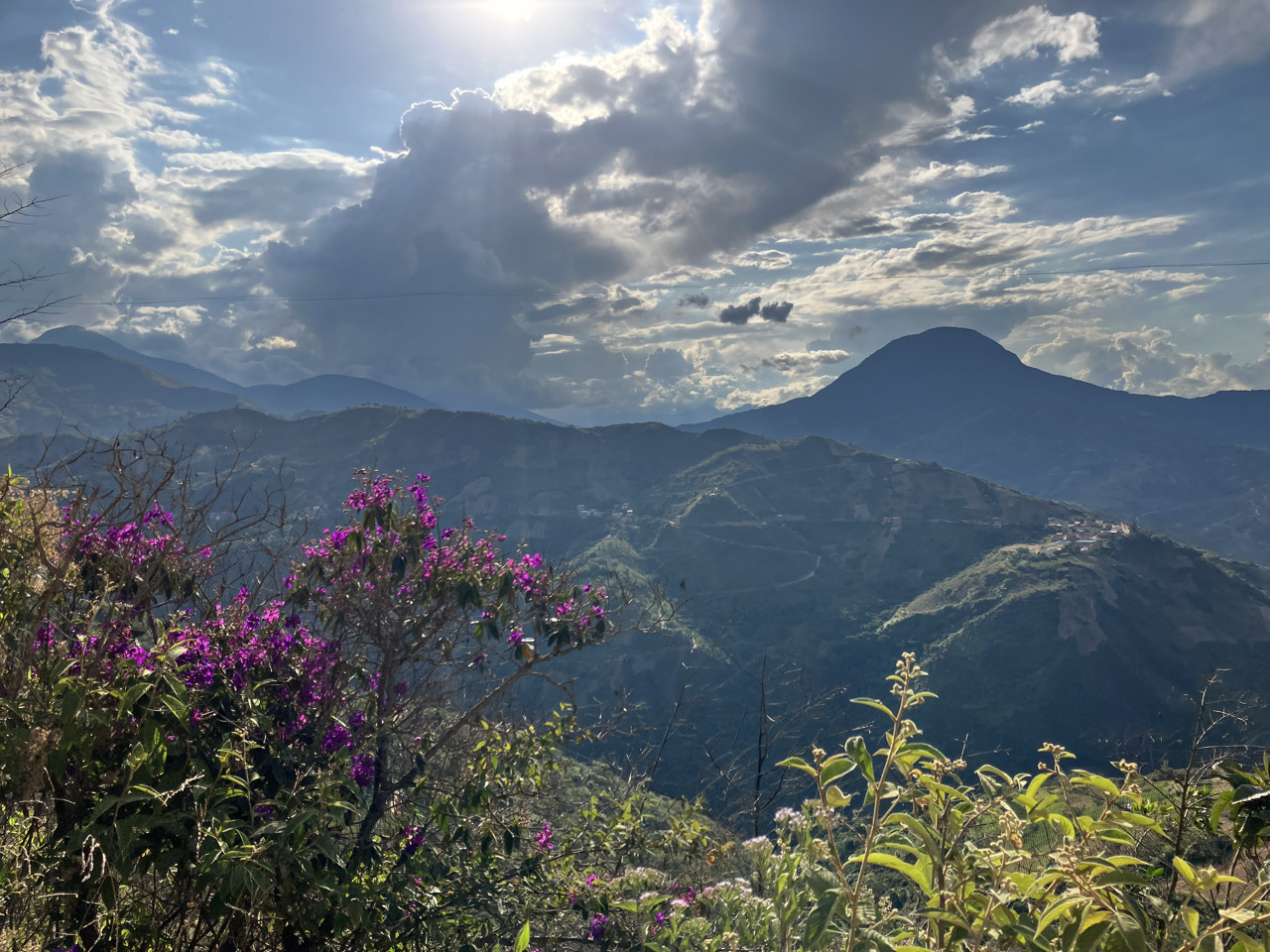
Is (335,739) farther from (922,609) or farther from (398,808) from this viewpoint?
(922,609)

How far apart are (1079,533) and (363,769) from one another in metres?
171

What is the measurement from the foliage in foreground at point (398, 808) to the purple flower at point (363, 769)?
22mm

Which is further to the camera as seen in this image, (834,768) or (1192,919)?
(834,768)

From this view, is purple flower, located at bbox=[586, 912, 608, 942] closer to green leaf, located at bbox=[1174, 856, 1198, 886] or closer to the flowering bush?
the flowering bush

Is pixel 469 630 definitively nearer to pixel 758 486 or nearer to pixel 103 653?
pixel 103 653

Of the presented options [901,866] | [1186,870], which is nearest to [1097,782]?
[1186,870]

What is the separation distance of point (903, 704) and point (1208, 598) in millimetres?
160332

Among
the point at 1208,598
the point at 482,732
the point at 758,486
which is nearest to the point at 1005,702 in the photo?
the point at 1208,598

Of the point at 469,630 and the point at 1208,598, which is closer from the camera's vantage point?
the point at 469,630

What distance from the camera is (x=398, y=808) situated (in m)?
5.08

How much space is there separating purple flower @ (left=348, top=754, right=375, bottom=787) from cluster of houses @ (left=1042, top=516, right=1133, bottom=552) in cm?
15186

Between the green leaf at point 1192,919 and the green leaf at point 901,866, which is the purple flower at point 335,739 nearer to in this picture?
the green leaf at point 901,866

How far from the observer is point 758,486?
7466 inches

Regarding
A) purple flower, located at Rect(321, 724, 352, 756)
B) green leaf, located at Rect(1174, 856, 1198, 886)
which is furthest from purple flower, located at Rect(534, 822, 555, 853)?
green leaf, located at Rect(1174, 856, 1198, 886)
